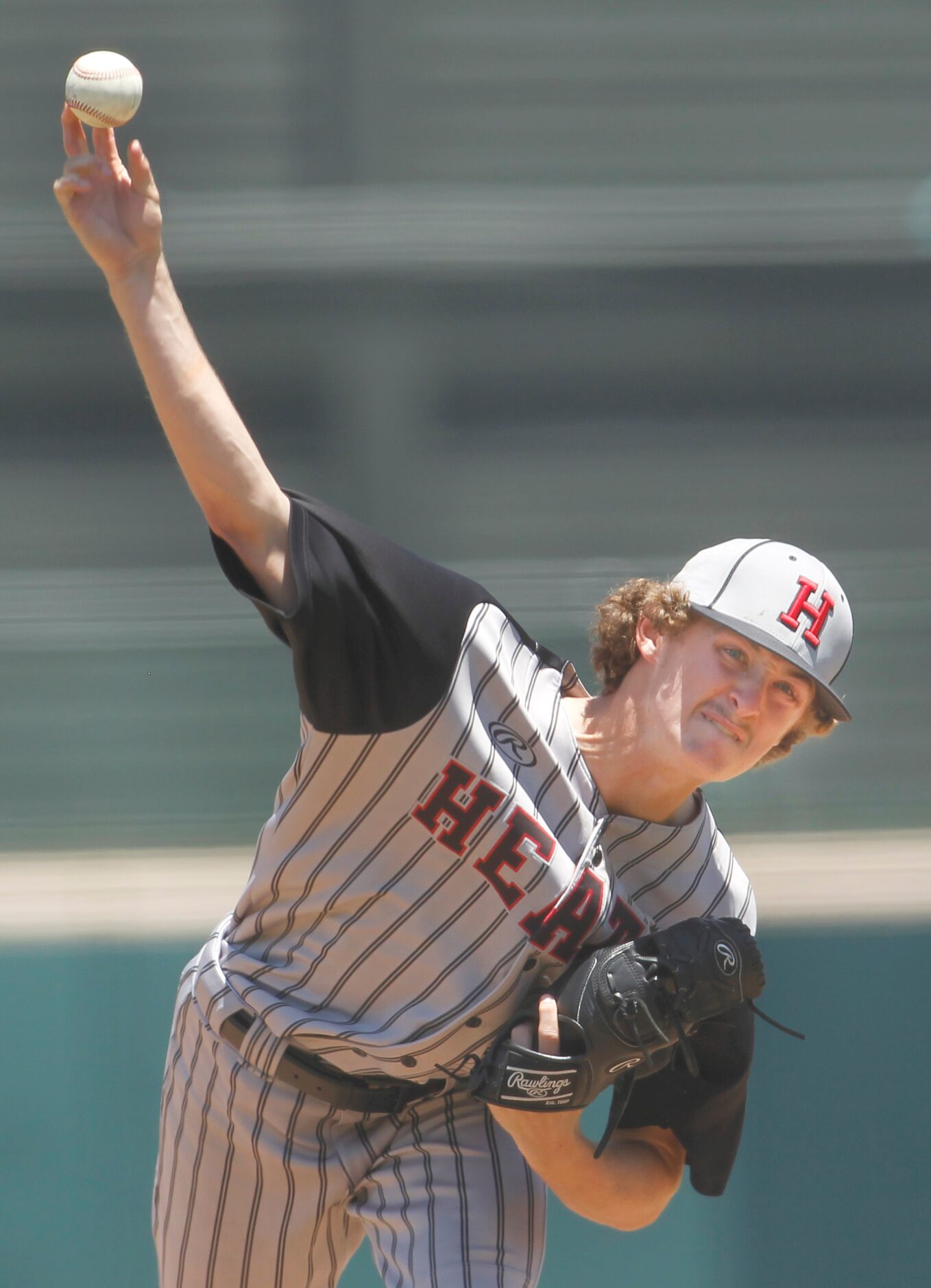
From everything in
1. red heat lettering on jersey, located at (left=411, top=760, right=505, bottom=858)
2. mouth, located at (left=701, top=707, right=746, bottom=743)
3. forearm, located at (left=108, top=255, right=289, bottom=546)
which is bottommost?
red heat lettering on jersey, located at (left=411, top=760, right=505, bottom=858)

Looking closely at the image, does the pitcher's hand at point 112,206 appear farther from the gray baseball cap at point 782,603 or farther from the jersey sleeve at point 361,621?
the gray baseball cap at point 782,603

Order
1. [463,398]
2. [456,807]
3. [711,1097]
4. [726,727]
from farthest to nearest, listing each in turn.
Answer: [463,398], [711,1097], [726,727], [456,807]

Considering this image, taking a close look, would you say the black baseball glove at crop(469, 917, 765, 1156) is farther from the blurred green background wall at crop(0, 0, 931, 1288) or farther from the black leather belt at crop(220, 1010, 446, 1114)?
the blurred green background wall at crop(0, 0, 931, 1288)

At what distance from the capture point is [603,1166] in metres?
2.03

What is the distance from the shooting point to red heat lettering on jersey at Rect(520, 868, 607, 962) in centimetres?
191

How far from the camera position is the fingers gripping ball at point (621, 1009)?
1.87m

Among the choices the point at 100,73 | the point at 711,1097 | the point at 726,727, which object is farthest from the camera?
the point at 711,1097

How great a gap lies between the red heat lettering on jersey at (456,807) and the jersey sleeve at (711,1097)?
0.51 metres

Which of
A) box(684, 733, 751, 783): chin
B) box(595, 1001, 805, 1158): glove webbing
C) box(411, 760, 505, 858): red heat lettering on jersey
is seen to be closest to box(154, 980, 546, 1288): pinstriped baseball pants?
box(595, 1001, 805, 1158): glove webbing

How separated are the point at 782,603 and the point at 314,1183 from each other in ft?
3.35

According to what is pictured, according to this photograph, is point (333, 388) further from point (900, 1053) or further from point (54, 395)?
point (900, 1053)

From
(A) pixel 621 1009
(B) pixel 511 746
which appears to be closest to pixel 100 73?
(B) pixel 511 746

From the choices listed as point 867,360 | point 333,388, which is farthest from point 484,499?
point 867,360

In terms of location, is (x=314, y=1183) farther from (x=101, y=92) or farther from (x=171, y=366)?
(x=101, y=92)
